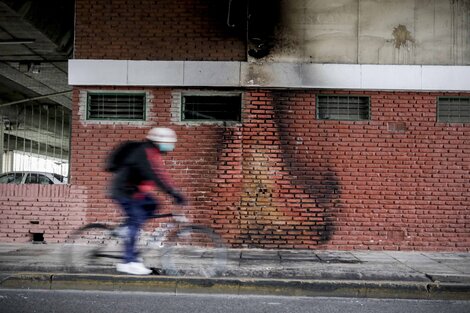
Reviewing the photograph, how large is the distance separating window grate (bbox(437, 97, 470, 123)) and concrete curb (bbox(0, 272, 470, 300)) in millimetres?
4454

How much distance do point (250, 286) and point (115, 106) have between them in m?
5.28

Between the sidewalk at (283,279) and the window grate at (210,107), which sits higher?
the window grate at (210,107)

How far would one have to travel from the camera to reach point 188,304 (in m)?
6.61

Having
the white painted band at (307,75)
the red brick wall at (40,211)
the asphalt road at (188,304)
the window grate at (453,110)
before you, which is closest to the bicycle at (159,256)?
the asphalt road at (188,304)

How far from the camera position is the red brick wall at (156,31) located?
10695 mm

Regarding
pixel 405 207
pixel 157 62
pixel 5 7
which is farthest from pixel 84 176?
pixel 405 207

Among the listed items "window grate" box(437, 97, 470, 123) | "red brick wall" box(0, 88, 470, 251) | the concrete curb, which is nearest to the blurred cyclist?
the concrete curb

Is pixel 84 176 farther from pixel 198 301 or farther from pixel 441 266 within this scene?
pixel 441 266

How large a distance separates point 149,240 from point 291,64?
4.56 metres

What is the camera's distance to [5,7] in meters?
10.3

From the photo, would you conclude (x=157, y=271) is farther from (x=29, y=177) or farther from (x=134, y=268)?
(x=29, y=177)

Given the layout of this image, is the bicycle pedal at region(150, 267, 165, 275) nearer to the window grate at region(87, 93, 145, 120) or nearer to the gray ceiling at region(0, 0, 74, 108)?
the window grate at region(87, 93, 145, 120)

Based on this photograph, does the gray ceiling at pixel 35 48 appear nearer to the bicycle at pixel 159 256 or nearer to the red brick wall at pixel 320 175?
the red brick wall at pixel 320 175

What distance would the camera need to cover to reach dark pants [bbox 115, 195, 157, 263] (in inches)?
284
